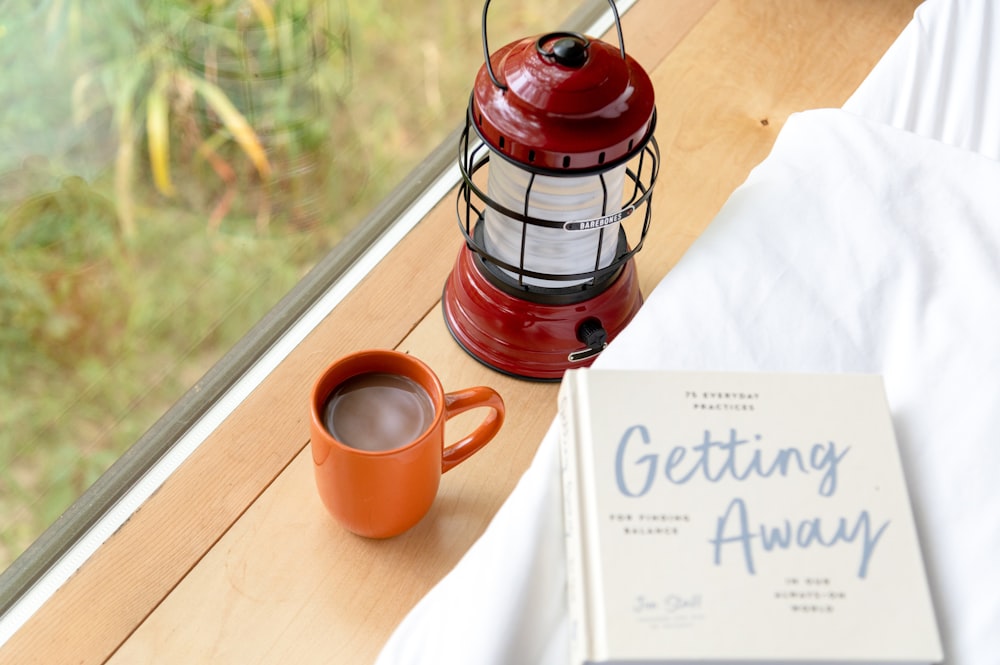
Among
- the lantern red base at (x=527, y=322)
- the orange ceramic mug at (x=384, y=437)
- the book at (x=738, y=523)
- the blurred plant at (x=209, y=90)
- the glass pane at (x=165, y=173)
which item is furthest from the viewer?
the blurred plant at (x=209, y=90)

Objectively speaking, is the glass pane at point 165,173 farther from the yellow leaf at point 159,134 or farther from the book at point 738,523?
the book at point 738,523

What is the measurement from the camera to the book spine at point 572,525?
44 centimetres

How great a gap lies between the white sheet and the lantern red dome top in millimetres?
82

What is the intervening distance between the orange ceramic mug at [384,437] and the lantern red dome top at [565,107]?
0.48 feet

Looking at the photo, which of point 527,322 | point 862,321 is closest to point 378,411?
point 527,322

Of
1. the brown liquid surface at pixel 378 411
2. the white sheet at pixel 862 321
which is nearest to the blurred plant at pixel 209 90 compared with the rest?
the brown liquid surface at pixel 378 411

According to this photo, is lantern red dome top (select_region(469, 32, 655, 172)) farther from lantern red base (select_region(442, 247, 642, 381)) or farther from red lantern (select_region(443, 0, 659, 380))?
lantern red base (select_region(442, 247, 642, 381))

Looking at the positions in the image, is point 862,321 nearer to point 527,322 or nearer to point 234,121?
point 527,322

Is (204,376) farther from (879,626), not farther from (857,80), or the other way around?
(857,80)

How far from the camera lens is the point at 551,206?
64cm

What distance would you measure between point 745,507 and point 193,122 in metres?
0.72

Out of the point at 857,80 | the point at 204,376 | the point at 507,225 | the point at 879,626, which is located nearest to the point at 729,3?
the point at 857,80

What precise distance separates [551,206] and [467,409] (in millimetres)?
138

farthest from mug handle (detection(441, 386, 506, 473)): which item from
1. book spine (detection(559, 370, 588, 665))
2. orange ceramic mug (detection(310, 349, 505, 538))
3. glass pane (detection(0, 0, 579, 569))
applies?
glass pane (detection(0, 0, 579, 569))
